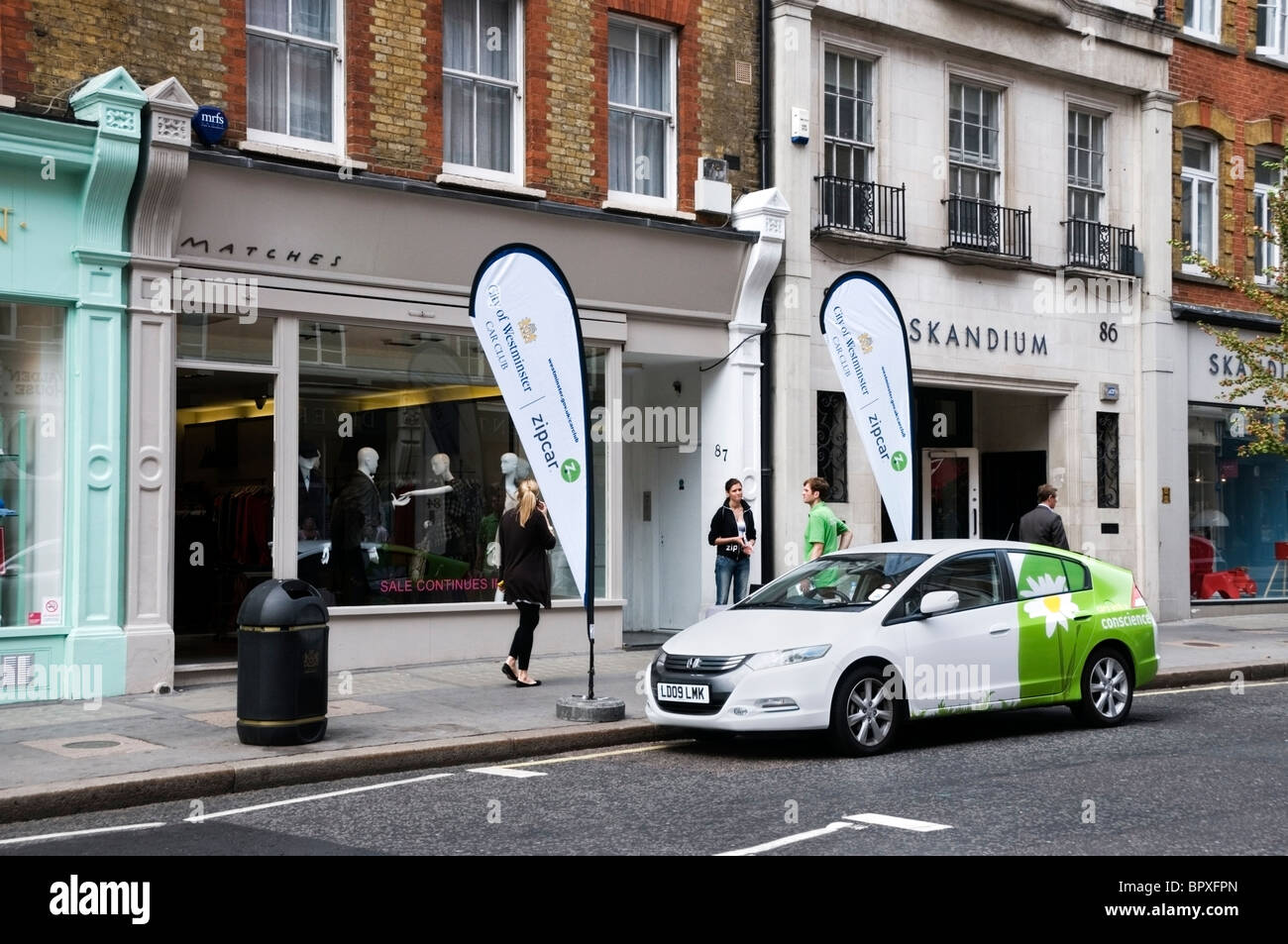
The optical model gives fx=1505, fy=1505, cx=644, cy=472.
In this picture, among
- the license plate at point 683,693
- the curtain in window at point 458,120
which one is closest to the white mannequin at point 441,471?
the curtain in window at point 458,120

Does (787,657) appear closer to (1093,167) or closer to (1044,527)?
(1044,527)

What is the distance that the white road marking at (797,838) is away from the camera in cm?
718

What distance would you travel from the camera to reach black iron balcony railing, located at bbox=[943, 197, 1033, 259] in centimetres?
1955

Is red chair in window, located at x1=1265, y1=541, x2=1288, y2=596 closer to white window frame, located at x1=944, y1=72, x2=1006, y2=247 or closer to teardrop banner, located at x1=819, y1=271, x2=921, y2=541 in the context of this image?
white window frame, located at x1=944, y1=72, x2=1006, y2=247

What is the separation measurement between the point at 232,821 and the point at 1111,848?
460 centimetres

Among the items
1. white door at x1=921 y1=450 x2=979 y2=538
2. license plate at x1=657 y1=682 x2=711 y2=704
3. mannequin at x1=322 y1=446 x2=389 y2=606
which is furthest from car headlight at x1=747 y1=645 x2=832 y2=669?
white door at x1=921 y1=450 x2=979 y2=538

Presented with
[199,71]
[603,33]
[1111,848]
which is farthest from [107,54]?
[1111,848]

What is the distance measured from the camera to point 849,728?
32.9 ft

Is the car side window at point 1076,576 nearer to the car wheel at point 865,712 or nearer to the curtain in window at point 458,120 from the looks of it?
the car wheel at point 865,712

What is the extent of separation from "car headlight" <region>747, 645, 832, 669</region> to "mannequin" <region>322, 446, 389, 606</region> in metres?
5.67

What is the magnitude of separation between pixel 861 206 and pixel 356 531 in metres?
7.73

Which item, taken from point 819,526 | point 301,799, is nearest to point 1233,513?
point 819,526

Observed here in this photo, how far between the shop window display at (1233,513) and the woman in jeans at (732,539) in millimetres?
9641

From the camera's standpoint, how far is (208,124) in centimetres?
1309
